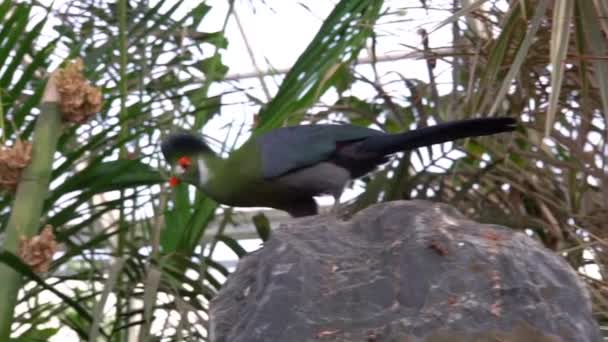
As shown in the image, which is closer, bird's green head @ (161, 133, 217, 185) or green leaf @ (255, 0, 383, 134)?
green leaf @ (255, 0, 383, 134)

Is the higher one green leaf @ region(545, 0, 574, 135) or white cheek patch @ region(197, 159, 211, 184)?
green leaf @ region(545, 0, 574, 135)

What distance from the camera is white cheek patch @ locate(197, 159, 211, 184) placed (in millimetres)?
1674

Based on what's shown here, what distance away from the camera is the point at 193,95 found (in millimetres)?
1830

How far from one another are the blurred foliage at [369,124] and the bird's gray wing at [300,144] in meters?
0.03

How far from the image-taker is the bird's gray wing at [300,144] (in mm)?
1601

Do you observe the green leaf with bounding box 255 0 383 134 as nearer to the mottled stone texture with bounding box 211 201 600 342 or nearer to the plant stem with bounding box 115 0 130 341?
the plant stem with bounding box 115 0 130 341

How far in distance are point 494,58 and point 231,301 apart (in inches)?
24.7

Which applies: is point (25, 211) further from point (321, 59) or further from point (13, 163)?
point (321, 59)

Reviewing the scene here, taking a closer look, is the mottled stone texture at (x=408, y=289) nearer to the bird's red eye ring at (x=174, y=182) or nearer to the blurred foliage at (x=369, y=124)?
the blurred foliage at (x=369, y=124)

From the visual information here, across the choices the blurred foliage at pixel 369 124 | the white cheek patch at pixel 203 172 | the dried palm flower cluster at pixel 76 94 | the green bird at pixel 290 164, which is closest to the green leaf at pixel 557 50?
the blurred foliage at pixel 369 124

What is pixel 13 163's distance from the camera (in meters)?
1.17

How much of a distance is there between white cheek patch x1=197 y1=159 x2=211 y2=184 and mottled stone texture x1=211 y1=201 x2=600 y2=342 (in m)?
0.68

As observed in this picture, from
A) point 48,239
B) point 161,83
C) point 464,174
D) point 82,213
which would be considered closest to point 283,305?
point 48,239

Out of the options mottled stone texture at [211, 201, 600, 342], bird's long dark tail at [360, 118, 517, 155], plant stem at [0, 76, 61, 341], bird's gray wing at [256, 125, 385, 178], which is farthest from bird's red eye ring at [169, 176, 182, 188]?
Result: mottled stone texture at [211, 201, 600, 342]
